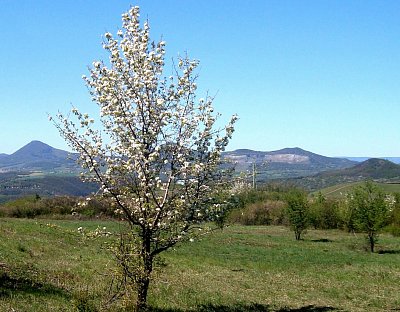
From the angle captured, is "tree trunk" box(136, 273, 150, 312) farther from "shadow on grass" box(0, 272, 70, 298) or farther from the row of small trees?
the row of small trees

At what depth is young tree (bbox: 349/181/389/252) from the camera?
56781 mm

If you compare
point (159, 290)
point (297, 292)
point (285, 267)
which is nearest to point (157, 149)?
point (159, 290)

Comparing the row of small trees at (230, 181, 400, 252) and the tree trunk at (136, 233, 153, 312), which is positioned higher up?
the tree trunk at (136, 233, 153, 312)

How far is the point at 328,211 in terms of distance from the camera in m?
103

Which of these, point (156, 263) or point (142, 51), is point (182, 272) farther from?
point (142, 51)

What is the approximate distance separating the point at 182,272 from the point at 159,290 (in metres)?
8.75

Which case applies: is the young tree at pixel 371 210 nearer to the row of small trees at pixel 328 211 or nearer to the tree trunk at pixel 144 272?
the row of small trees at pixel 328 211

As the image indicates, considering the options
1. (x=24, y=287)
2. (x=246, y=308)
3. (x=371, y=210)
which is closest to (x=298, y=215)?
(x=371, y=210)

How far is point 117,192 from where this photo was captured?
15.5 meters

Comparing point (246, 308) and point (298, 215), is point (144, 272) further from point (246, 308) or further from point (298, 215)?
point (298, 215)

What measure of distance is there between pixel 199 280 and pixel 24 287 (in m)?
13.0

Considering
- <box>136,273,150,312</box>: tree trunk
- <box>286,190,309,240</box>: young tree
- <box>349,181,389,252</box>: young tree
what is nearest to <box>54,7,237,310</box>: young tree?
<box>136,273,150,312</box>: tree trunk

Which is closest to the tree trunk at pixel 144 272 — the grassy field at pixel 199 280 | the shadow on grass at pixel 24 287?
the grassy field at pixel 199 280

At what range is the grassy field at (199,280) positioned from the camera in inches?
638
